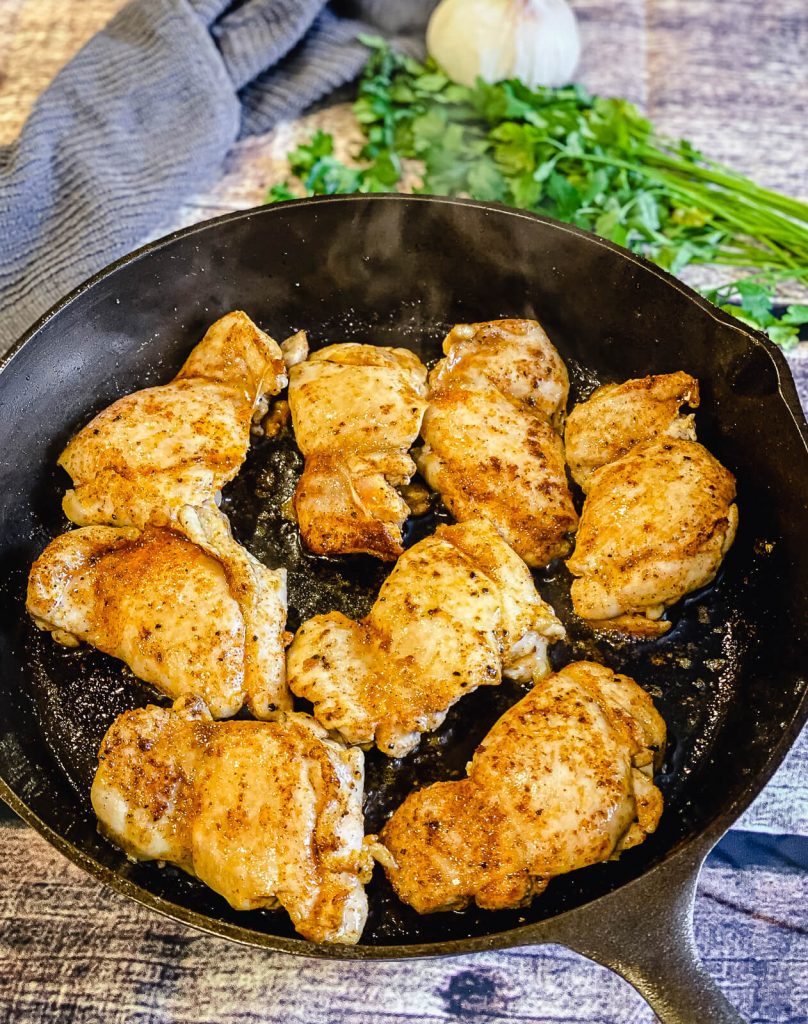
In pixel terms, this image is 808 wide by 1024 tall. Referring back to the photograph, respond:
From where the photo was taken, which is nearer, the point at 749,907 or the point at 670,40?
the point at 749,907

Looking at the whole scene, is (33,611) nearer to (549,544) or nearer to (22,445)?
(22,445)

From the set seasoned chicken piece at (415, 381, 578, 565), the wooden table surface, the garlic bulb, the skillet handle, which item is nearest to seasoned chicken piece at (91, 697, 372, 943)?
the wooden table surface

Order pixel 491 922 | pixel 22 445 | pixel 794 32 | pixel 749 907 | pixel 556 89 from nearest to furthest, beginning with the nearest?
pixel 491 922
pixel 749 907
pixel 22 445
pixel 556 89
pixel 794 32

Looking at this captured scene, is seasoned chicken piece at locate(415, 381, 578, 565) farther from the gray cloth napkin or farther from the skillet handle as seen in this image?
the gray cloth napkin

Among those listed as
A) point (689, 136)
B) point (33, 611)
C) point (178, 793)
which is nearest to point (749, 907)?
point (178, 793)

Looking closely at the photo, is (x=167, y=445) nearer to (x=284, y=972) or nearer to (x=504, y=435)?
(x=504, y=435)

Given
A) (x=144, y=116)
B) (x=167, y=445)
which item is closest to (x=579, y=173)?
(x=144, y=116)
